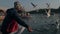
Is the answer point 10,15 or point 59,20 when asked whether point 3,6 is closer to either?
point 10,15

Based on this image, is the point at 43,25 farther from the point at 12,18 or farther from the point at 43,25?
the point at 12,18

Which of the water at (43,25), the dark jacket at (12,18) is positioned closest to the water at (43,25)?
the water at (43,25)

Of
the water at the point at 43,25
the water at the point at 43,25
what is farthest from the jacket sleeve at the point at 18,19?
the water at the point at 43,25

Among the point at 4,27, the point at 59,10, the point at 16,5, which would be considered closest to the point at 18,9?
the point at 16,5

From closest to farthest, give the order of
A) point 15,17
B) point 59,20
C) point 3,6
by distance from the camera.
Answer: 1. point 15,17
2. point 3,6
3. point 59,20

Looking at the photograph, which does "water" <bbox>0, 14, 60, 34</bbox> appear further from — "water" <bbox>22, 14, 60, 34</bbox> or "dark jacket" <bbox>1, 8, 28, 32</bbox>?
"dark jacket" <bbox>1, 8, 28, 32</bbox>

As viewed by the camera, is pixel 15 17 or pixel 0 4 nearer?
pixel 15 17

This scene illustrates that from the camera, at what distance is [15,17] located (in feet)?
4.53

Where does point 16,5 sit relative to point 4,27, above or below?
above

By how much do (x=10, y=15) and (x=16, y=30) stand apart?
0.17 metres

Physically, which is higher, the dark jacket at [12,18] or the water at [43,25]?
the dark jacket at [12,18]

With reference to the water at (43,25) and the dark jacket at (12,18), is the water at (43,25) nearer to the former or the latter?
the water at (43,25)

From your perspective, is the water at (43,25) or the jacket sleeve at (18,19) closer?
the jacket sleeve at (18,19)

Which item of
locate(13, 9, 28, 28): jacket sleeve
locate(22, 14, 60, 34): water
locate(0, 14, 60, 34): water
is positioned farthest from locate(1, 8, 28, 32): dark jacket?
locate(22, 14, 60, 34): water
